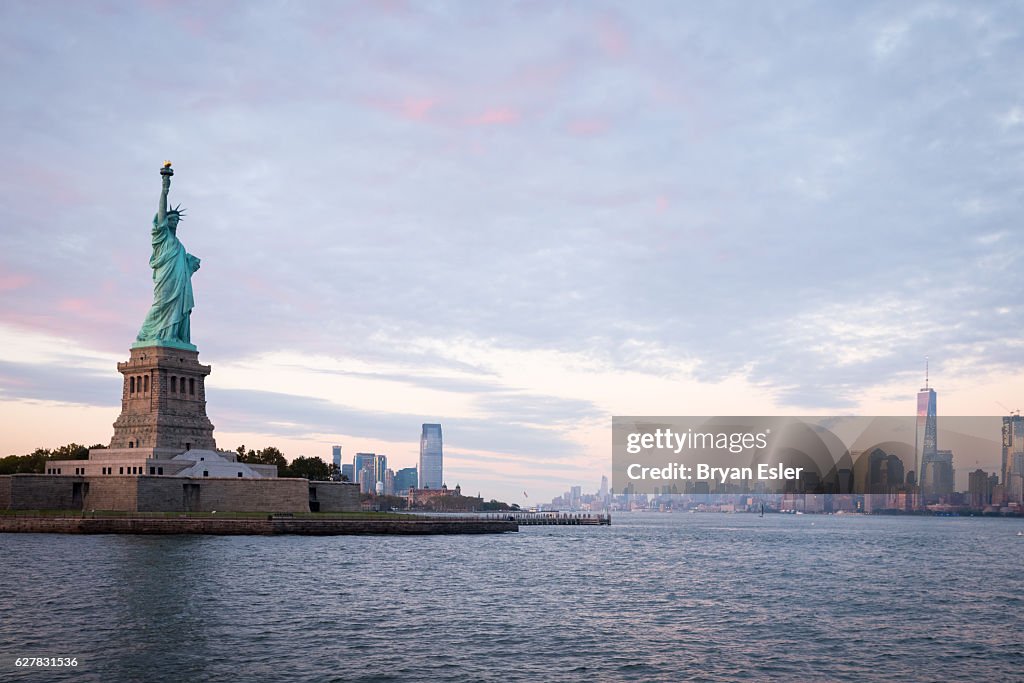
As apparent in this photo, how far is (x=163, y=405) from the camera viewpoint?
119 meters

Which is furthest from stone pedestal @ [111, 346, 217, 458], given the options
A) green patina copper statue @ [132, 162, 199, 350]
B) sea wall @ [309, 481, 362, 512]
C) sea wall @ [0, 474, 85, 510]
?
sea wall @ [309, 481, 362, 512]

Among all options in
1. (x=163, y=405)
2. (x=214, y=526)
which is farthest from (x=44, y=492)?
(x=214, y=526)

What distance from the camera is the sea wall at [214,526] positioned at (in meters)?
101

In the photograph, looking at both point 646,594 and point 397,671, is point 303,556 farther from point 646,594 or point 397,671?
point 397,671

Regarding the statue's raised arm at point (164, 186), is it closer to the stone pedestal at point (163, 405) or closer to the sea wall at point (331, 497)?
the stone pedestal at point (163, 405)

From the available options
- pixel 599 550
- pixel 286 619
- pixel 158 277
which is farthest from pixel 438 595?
pixel 158 277

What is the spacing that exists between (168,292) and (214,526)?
35.5 meters

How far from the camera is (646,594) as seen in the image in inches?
2532

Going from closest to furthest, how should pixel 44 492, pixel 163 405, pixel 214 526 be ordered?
pixel 214 526, pixel 44 492, pixel 163 405

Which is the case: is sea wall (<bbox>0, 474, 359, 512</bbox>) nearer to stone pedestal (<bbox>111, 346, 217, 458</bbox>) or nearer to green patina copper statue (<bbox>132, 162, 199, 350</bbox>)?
stone pedestal (<bbox>111, 346, 217, 458</bbox>)

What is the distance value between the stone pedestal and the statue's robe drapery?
9.12 ft

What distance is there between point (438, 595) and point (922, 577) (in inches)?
1809

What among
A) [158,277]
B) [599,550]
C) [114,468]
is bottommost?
[599,550]

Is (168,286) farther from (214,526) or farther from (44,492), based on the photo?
(214,526)
